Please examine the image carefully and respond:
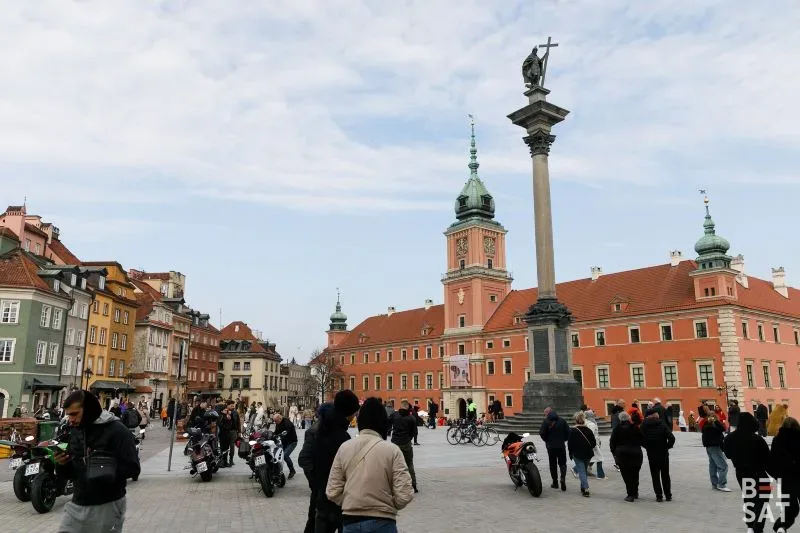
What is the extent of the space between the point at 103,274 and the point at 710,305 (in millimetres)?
51141

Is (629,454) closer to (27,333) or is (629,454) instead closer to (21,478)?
(21,478)

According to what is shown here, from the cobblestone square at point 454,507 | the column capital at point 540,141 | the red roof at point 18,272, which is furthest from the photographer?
the red roof at point 18,272

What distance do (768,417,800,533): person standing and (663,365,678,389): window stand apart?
45348mm

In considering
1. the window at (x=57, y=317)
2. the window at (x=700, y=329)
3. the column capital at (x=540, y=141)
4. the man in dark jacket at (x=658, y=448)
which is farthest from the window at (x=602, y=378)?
the man in dark jacket at (x=658, y=448)

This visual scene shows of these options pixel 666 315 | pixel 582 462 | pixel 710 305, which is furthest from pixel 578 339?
pixel 582 462

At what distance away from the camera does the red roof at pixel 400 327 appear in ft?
261

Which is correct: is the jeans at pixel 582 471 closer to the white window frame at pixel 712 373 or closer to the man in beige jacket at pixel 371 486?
the man in beige jacket at pixel 371 486

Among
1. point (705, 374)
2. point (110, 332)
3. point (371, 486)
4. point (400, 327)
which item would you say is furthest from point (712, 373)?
point (110, 332)

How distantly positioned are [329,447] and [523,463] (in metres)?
6.83

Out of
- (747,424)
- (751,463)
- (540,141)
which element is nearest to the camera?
(751,463)

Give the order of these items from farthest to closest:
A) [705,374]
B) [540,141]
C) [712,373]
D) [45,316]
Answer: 1. [705,374]
2. [712,373]
3. [45,316]
4. [540,141]

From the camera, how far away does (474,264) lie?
73062 millimetres

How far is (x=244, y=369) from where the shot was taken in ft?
302

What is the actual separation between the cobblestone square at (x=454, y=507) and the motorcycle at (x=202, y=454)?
11.8 inches
